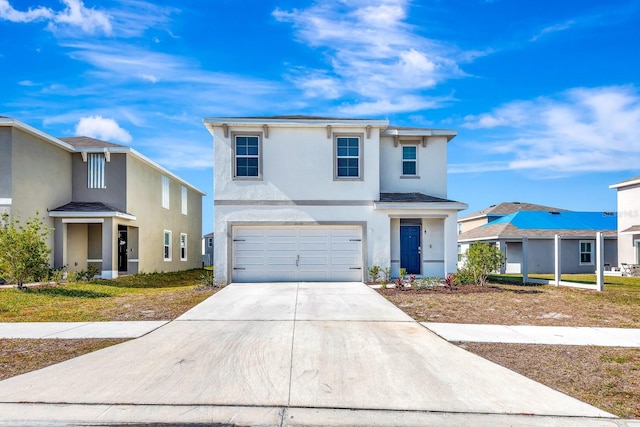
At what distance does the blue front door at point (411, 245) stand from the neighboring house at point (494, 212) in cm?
2193

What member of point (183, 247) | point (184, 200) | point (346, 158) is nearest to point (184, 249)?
point (183, 247)

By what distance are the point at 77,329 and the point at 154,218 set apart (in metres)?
16.4

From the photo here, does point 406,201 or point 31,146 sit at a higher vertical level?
point 31,146

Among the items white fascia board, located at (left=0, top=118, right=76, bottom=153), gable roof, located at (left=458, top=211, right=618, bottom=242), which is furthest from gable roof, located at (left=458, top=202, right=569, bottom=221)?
white fascia board, located at (left=0, top=118, right=76, bottom=153)

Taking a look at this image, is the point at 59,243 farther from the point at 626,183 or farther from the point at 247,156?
the point at 626,183

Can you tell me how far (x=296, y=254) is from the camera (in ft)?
57.4

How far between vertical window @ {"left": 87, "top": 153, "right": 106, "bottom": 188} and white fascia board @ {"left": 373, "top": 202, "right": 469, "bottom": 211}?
13.6 m

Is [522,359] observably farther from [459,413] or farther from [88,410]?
[88,410]

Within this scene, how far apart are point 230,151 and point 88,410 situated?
13191 mm

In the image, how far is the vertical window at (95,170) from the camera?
70.7ft

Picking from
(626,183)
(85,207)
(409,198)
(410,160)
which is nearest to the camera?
(409,198)

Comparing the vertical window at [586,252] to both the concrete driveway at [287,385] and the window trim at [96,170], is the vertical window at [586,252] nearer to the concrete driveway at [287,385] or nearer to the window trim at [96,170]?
the concrete driveway at [287,385]

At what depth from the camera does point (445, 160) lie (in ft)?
63.6

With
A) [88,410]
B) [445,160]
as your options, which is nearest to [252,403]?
[88,410]
